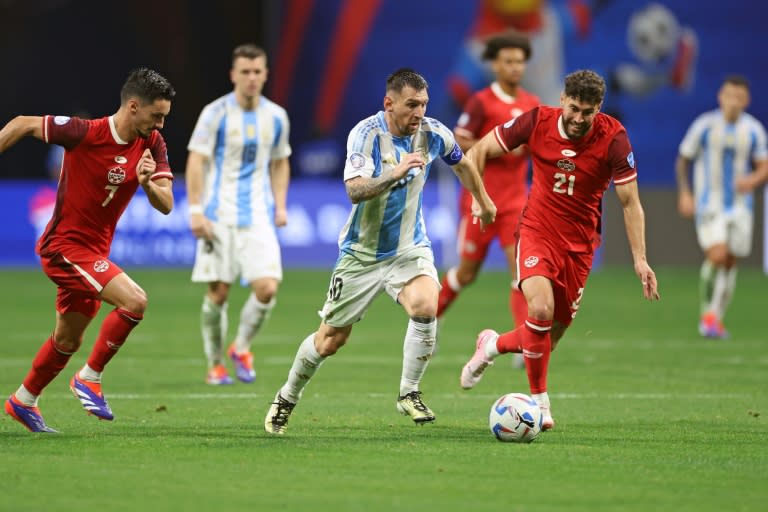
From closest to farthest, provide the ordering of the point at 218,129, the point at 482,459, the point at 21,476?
the point at 21,476
the point at 482,459
the point at 218,129

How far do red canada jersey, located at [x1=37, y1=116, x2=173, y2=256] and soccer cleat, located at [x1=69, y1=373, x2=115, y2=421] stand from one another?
29.5 inches

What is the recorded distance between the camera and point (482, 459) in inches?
281

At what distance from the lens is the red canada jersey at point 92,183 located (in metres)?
8.09

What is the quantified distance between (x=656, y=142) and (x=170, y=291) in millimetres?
8302

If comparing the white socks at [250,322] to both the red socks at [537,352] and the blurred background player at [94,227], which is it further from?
the red socks at [537,352]

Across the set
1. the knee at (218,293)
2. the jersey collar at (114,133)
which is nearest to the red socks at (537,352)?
the jersey collar at (114,133)

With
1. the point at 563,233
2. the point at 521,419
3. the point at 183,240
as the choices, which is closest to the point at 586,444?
the point at 521,419

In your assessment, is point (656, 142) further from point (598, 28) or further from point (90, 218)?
point (90, 218)

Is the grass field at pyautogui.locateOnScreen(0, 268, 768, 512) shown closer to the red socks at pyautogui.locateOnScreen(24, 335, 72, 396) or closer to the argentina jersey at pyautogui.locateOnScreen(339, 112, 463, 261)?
the red socks at pyautogui.locateOnScreen(24, 335, 72, 396)

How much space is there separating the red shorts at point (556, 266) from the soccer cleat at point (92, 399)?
2.47 m

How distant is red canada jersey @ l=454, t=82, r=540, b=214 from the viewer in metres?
11.9

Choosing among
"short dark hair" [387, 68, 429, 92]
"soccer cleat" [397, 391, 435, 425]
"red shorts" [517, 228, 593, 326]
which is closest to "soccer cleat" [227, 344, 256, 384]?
"soccer cleat" [397, 391, 435, 425]

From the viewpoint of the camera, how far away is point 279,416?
808 centimetres

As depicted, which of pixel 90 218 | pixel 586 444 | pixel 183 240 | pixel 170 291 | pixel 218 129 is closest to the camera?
pixel 586 444
